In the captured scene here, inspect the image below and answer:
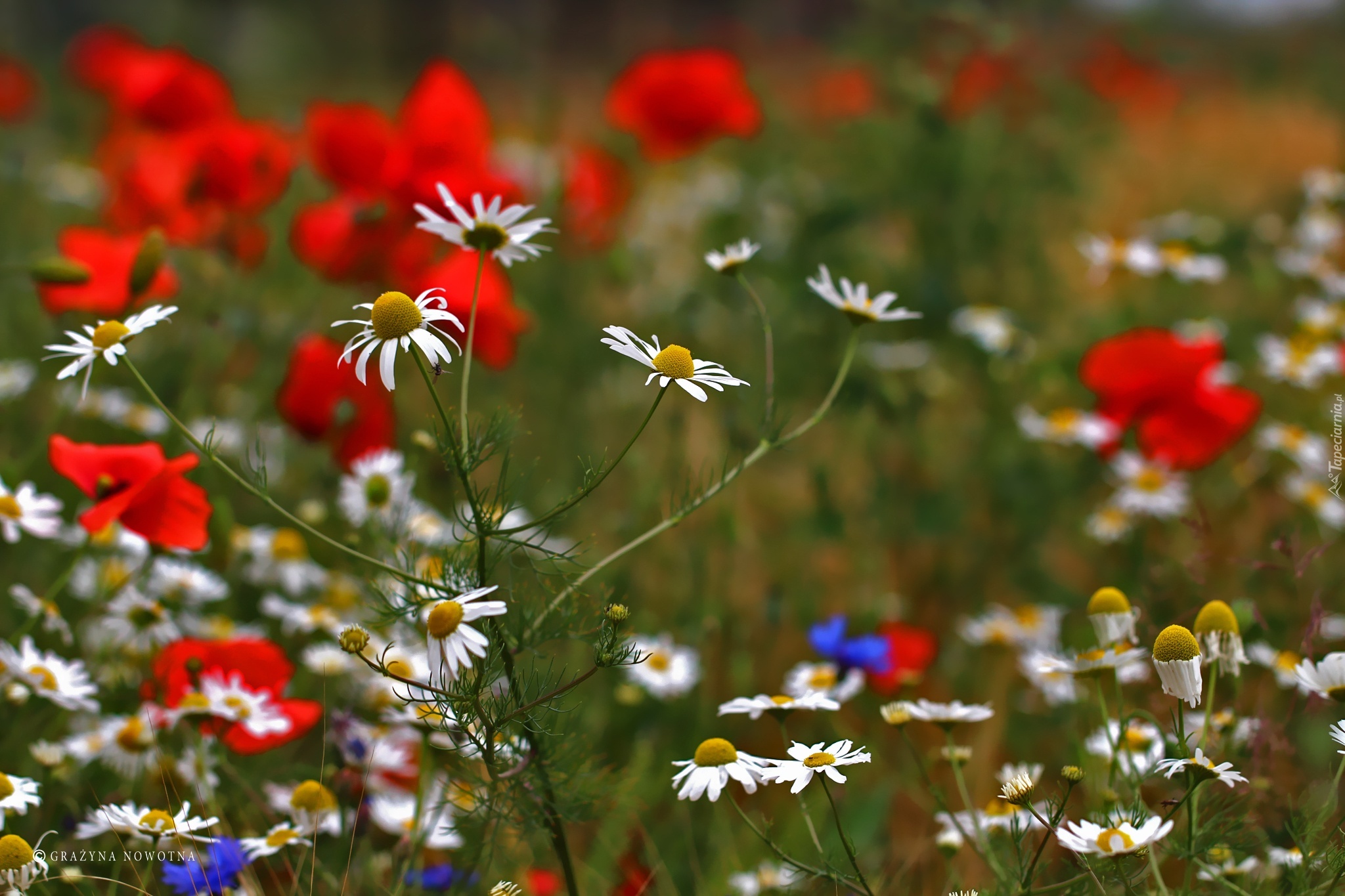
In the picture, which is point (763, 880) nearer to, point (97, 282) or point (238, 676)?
point (238, 676)

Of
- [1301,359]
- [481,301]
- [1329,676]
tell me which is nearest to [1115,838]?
[1329,676]

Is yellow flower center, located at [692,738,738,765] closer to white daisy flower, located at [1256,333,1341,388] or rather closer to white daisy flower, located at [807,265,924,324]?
white daisy flower, located at [807,265,924,324]

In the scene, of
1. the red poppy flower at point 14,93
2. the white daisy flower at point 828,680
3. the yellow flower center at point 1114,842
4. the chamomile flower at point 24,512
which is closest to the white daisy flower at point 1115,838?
the yellow flower center at point 1114,842

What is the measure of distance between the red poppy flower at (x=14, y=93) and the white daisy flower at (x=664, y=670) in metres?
3.06

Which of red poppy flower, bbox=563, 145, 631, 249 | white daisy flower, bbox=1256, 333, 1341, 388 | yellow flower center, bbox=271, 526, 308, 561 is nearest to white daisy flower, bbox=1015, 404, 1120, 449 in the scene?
white daisy flower, bbox=1256, 333, 1341, 388

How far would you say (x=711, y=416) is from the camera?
2.59 m

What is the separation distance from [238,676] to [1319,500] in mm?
1588

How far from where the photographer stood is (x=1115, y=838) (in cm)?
77

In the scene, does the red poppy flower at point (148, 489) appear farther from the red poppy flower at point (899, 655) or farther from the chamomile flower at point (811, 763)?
the red poppy flower at point (899, 655)

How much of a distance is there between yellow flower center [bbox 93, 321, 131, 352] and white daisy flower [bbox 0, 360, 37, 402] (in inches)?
32.6

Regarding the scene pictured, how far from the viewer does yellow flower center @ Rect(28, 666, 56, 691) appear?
106 cm

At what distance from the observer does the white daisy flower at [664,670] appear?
1378mm

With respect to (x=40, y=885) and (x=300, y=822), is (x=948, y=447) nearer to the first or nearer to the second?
(x=300, y=822)

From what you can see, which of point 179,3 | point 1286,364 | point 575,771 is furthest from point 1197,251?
point 179,3
